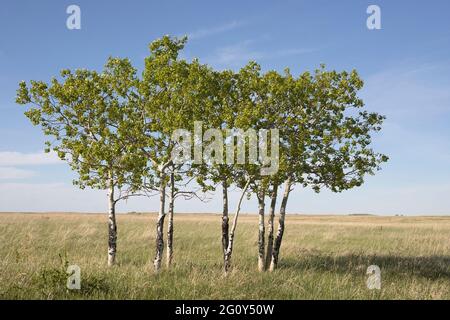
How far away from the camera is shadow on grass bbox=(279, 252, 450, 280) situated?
22703 millimetres

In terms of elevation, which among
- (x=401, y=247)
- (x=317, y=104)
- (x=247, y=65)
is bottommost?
Result: (x=401, y=247)

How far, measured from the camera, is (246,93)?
20.7 m

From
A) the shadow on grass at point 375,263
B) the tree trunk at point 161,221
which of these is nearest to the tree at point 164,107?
the tree trunk at point 161,221

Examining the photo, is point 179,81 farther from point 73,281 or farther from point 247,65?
point 73,281

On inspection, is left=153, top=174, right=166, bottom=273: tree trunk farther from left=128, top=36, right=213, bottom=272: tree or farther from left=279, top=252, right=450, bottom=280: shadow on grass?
left=279, top=252, right=450, bottom=280: shadow on grass

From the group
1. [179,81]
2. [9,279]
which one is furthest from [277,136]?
[9,279]

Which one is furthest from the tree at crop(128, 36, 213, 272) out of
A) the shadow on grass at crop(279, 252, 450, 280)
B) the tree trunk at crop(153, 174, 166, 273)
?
the shadow on grass at crop(279, 252, 450, 280)

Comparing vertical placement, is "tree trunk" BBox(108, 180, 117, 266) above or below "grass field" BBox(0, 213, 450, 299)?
above

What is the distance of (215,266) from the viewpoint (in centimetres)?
2328

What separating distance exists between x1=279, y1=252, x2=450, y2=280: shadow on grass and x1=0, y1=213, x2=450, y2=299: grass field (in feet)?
0.19

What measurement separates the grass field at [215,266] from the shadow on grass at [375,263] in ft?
0.19

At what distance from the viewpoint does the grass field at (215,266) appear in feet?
47.0

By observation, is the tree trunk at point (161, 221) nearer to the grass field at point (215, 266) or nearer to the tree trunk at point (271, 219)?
the grass field at point (215, 266)
